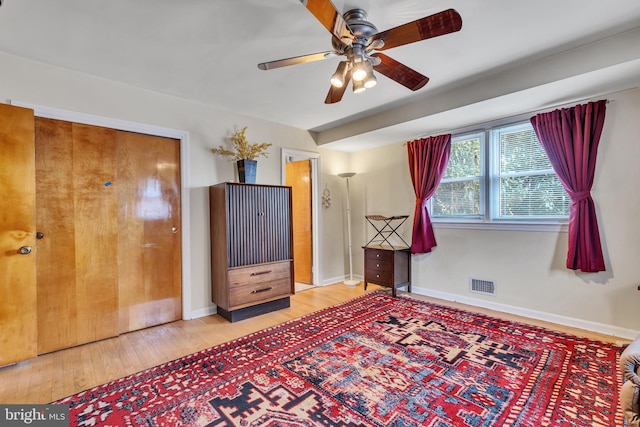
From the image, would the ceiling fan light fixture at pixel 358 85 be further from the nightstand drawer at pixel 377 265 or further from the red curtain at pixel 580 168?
the nightstand drawer at pixel 377 265

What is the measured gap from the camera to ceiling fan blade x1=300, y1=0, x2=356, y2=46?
1315mm

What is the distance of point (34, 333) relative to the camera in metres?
2.27

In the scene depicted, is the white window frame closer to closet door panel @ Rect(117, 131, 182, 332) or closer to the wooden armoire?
the wooden armoire

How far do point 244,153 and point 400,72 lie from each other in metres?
2.12

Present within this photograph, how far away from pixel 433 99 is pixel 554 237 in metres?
1.91

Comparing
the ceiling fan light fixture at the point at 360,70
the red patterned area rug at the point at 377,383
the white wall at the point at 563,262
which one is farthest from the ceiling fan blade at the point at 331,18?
the white wall at the point at 563,262

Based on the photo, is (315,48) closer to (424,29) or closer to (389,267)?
(424,29)

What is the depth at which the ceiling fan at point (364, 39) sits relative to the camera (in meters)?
1.42

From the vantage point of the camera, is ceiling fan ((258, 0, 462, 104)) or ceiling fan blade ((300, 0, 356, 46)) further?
ceiling fan ((258, 0, 462, 104))

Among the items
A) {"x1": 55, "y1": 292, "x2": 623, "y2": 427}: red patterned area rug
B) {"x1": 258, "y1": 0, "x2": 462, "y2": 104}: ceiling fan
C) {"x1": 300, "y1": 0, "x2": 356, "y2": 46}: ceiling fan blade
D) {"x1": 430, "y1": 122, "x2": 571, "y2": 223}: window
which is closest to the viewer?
{"x1": 300, "y1": 0, "x2": 356, "y2": 46}: ceiling fan blade

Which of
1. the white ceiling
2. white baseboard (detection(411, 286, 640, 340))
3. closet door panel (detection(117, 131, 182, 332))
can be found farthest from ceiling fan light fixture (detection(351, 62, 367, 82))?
white baseboard (detection(411, 286, 640, 340))

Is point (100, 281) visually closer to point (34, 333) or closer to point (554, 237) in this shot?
point (34, 333)

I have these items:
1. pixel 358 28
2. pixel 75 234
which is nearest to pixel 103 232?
pixel 75 234

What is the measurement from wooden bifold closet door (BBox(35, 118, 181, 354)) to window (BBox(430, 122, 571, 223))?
3.42 metres
